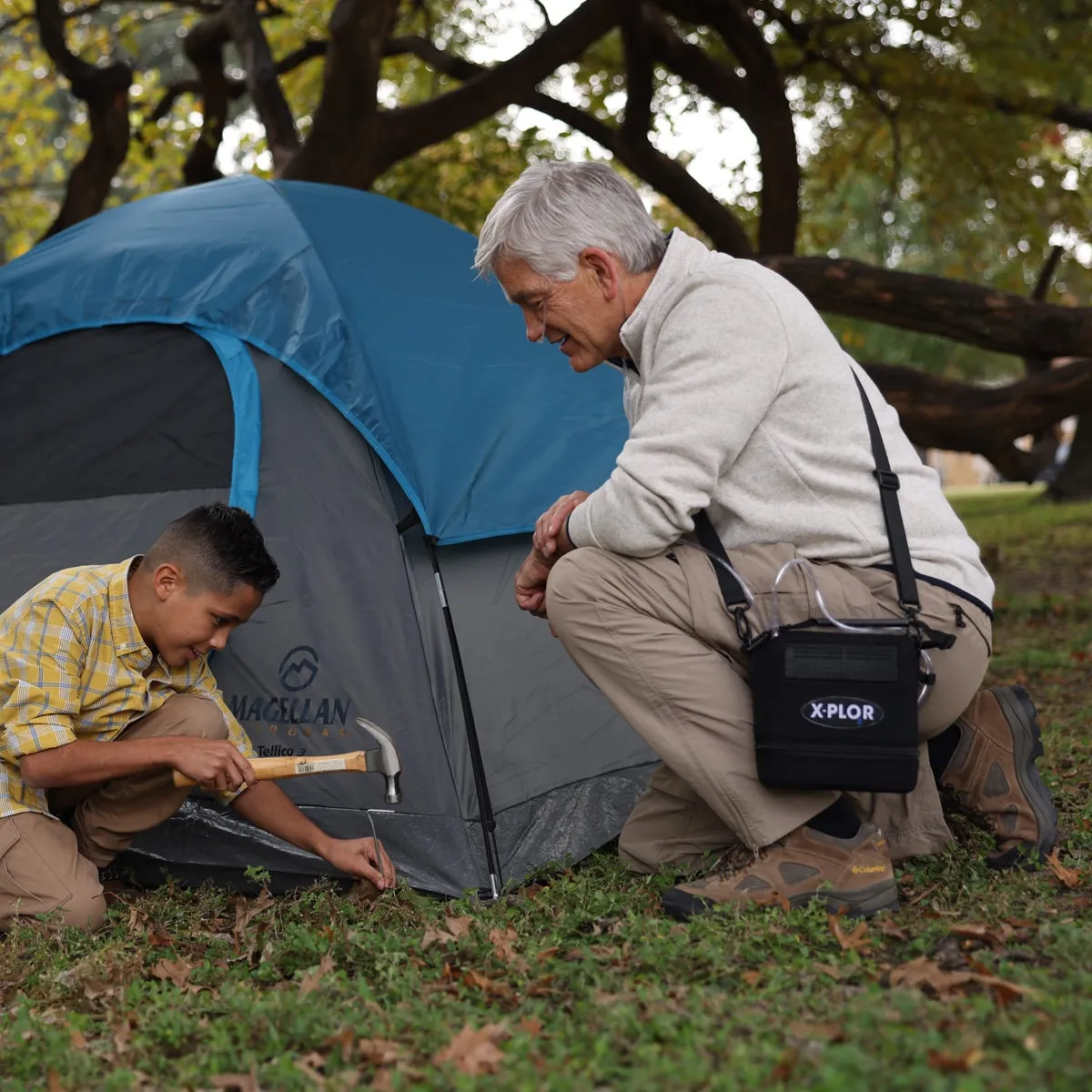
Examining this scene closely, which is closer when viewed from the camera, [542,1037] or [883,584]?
[542,1037]

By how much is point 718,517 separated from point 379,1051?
4.77ft

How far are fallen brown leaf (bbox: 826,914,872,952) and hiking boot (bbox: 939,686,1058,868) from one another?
0.70 metres

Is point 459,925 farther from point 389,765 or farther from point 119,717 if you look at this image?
point 119,717

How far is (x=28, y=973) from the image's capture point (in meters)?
3.02

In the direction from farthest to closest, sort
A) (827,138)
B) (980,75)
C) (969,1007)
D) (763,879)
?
(827,138), (980,75), (763,879), (969,1007)

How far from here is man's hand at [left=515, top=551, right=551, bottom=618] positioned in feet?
11.1

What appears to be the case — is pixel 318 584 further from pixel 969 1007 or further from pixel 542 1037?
pixel 969 1007

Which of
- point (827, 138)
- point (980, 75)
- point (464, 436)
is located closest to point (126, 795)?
point (464, 436)

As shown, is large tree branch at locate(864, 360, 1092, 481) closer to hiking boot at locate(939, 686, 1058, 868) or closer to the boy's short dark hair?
hiking boot at locate(939, 686, 1058, 868)

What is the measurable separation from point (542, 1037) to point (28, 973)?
1.31m

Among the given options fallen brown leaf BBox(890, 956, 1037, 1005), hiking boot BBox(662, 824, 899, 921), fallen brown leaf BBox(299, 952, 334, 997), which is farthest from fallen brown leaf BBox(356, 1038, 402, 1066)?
fallen brown leaf BBox(890, 956, 1037, 1005)

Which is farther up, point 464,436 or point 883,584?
point 464,436

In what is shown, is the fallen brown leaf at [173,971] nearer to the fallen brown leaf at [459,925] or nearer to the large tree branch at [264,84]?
the fallen brown leaf at [459,925]

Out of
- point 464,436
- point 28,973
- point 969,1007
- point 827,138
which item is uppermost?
point 827,138
